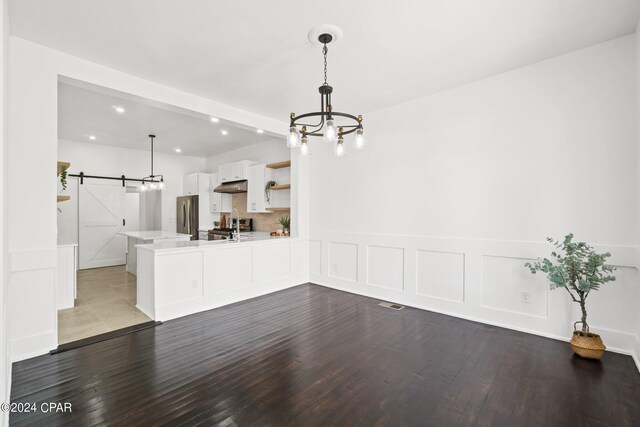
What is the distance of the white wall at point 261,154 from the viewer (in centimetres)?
634

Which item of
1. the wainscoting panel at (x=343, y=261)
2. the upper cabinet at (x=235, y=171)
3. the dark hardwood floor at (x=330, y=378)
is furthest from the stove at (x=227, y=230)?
the dark hardwood floor at (x=330, y=378)

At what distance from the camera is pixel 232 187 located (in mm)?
6836

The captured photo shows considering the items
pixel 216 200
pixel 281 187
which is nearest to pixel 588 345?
pixel 281 187

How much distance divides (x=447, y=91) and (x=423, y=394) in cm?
340

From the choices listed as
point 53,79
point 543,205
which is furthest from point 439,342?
point 53,79

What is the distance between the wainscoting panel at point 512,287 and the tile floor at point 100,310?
4041 mm

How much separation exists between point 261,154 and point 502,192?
4.90 m

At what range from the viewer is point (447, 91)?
3852mm

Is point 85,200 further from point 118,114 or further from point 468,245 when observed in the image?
point 468,245

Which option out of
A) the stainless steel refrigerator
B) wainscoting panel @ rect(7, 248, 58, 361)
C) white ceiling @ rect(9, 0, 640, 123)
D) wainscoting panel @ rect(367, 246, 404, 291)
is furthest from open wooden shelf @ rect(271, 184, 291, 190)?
wainscoting panel @ rect(7, 248, 58, 361)

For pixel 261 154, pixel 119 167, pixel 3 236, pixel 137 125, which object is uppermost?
pixel 137 125

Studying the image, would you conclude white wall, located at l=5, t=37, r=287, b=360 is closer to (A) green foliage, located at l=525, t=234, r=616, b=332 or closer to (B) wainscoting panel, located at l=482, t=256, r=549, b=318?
(B) wainscoting panel, located at l=482, t=256, r=549, b=318

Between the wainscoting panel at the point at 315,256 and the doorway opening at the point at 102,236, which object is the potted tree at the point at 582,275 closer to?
the wainscoting panel at the point at 315,256

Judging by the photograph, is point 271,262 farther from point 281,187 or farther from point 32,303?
point 32,303
